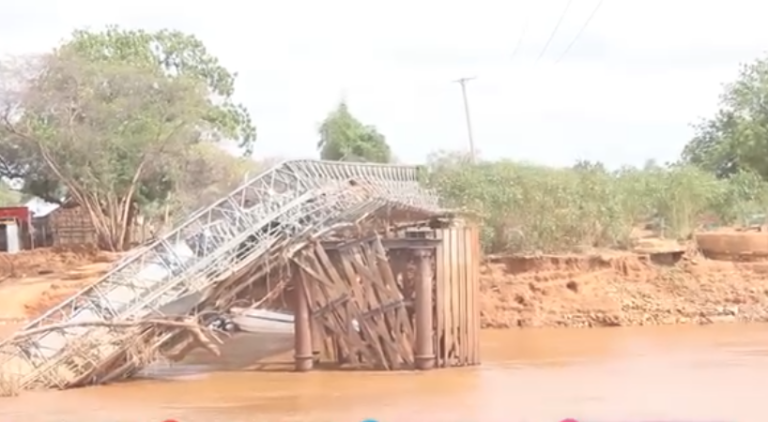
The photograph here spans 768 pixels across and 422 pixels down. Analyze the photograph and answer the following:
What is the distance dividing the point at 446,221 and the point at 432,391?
727cm

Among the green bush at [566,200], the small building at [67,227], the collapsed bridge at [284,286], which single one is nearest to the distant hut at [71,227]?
the small building at [67,227]

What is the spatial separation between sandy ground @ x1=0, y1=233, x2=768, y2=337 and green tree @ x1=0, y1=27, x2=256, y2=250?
5081mm

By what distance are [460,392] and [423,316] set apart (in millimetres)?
2379

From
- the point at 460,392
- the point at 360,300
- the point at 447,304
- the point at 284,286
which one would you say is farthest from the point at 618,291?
the point at 460,392

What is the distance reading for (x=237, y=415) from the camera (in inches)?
775

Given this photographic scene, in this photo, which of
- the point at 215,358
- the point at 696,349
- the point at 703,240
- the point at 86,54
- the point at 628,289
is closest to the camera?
the point at 215,358

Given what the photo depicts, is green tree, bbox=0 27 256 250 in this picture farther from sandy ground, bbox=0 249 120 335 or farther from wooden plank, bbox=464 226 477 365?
wooden plank, bbox=464 226 477 365

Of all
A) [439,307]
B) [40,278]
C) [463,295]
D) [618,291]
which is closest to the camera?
[439,307]

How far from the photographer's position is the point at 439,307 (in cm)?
2395

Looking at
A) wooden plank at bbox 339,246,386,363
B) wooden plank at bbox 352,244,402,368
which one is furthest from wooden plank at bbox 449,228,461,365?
wooden plank at bbox 339,246,386,363

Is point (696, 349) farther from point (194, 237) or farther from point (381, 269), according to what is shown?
point (194, 237)

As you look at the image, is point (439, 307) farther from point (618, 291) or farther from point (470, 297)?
point (618, 291)

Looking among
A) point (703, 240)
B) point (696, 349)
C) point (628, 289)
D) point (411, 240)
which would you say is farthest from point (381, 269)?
point (703, 240)

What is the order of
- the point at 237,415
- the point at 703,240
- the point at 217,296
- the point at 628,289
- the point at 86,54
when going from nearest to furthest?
the point at 237,415 → the point at 217,296 → the point at 628,289 → the point at 703,240 → the point at 86,54
